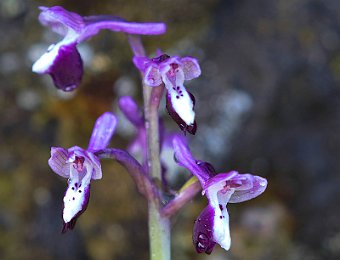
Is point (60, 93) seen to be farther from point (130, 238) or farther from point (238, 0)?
point (238, 0)


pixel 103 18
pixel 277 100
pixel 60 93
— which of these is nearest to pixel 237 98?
pixel 277 100

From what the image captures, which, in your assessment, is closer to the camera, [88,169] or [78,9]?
[88,169]

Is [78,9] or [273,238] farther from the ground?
[78,9]

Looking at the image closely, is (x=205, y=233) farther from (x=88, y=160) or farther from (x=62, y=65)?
(x=62, y=65)

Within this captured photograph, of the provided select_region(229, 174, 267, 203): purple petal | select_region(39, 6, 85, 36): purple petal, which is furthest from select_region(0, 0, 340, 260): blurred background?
select_region(229, 174, 267, 203): purple petal

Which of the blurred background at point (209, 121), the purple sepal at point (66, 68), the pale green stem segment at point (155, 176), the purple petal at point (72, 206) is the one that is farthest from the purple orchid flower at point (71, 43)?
the blurred background at point (209, 121)

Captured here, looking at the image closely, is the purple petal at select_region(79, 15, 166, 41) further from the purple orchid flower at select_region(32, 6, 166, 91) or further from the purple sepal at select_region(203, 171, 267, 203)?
the purple sepal at select_region(203, 171, 267, 203)
